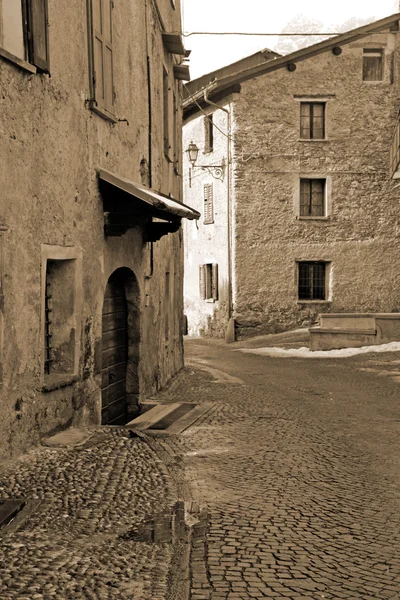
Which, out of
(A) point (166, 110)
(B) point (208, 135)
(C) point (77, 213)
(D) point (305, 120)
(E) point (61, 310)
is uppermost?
(D) point (305, 120)

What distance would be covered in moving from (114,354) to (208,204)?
17322mm

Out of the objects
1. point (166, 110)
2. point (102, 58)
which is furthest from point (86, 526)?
point (166, 110)

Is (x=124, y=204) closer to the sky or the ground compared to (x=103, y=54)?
closer to the ground

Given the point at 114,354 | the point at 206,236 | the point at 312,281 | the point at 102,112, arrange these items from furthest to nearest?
the point at 206,236, the point at 312,281, the point at 114,354, the point at 102,112

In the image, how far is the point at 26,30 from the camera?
6.56 meters

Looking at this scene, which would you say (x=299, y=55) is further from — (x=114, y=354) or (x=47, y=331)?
(x=47, y=331)

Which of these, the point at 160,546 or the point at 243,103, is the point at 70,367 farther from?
the point at 243,103

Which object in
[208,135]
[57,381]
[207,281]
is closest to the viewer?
[57,381]

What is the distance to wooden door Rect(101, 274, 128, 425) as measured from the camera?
386 inches

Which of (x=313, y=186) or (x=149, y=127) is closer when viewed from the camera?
(x=149, y=127)

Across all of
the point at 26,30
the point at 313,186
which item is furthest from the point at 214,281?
the point at 26,30

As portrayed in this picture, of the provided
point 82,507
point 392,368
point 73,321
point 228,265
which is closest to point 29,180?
point 73,321

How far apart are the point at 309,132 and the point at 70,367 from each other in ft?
63.0

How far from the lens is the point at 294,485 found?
620 cm
